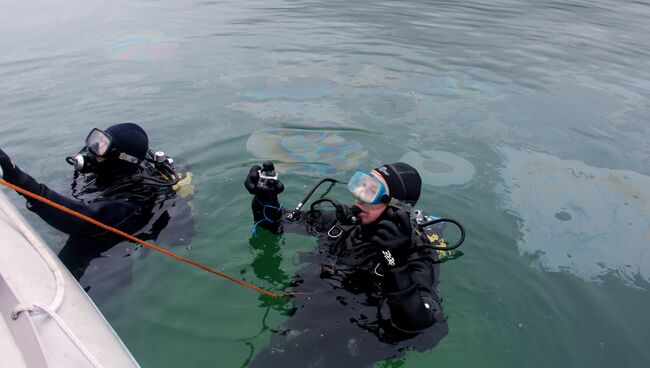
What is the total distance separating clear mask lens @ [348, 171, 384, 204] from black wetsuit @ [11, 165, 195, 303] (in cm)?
198

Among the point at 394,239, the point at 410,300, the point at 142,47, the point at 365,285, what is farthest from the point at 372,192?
the point at 142,47

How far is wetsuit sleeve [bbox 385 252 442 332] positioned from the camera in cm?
262

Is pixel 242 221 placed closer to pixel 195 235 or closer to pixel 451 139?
pixel 195 235

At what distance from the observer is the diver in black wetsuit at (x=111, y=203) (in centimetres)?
340

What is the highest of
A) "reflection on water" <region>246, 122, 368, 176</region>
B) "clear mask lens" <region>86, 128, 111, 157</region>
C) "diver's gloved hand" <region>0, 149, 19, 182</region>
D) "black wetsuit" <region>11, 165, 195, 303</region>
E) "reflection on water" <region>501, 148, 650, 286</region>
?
"diver's gloved hand" <region>0, 149, 19, 182</region>

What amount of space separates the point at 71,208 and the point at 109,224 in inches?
15.7

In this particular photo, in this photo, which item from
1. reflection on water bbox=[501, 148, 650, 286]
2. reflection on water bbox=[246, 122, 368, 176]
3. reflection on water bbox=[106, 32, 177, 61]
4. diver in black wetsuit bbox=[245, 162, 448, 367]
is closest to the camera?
diver in black wetsuit bbox=[245, 162, 448, 367]

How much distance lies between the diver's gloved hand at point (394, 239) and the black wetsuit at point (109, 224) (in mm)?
2195

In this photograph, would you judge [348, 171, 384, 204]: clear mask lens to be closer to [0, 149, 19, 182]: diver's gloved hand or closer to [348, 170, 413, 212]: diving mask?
[348, 170, 413, 212]: diving mask

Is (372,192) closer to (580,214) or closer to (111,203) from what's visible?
(111,203)

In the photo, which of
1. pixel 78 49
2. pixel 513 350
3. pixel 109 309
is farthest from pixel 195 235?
pixel 78 49

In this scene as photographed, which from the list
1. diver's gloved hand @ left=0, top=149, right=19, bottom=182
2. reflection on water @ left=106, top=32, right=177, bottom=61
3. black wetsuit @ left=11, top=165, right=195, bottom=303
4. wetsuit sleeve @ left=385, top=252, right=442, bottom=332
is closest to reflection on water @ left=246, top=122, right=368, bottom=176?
black wetsuit @ left=11, top=165, right=195, bottom=303

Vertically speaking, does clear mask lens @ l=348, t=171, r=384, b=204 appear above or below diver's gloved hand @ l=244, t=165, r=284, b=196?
above

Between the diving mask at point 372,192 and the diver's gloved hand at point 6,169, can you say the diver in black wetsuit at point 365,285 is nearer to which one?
the diving mask at point 372,192
